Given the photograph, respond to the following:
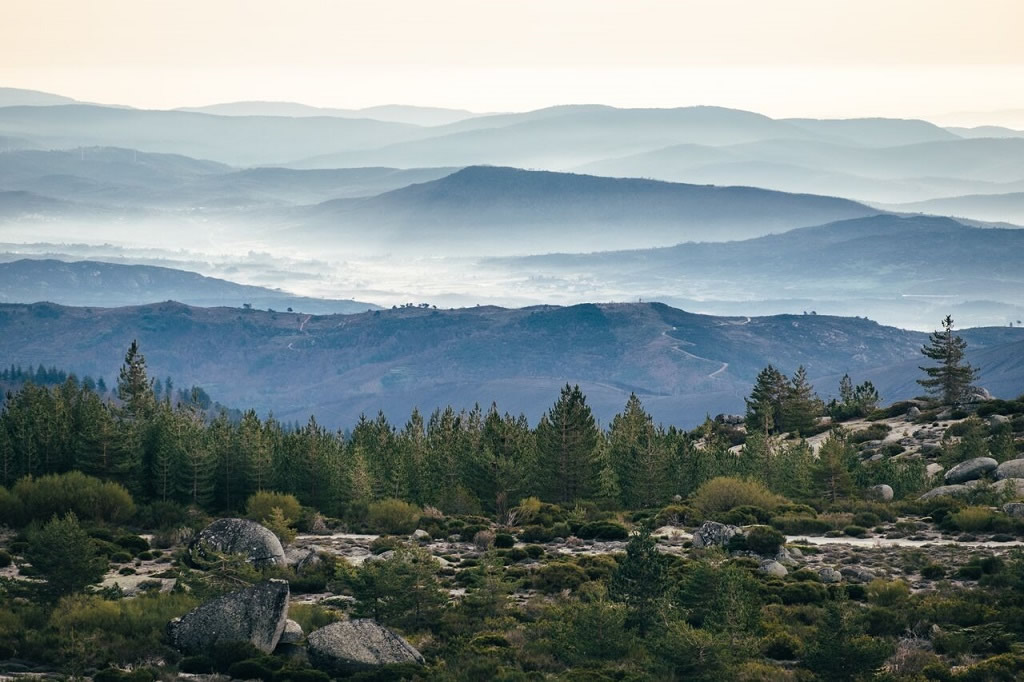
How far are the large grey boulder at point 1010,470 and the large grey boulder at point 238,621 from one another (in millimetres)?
57911

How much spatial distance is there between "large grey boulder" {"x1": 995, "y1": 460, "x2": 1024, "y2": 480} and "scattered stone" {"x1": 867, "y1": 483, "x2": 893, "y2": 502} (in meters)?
7.19

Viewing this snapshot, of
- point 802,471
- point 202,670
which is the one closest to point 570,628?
point 202,670

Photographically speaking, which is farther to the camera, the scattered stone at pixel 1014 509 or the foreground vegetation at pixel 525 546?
the scattered stone at pixel 1014 509

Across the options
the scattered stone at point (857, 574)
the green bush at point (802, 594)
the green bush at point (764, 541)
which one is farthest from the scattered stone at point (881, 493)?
the green bush at point (802, 594)

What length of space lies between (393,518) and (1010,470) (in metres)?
42.0

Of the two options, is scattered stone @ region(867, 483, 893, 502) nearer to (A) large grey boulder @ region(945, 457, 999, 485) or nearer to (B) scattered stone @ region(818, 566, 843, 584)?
(A) large grey boulder @ region(945, 457, 999, 485)

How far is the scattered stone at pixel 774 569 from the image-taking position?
6688 centimetres

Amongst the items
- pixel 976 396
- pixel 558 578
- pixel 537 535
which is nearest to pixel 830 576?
pixel 558 578

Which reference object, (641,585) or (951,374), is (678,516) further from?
(951,374)

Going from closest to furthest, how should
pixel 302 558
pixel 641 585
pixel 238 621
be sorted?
pixel 238 621
pixel 641 585
pixel 302 558

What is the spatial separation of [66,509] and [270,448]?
2046 cm

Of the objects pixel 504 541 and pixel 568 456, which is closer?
pixel 504 541

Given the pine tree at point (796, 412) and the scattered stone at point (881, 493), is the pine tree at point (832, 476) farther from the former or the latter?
the pine tree at point (796, 412)

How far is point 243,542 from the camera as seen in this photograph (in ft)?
221
